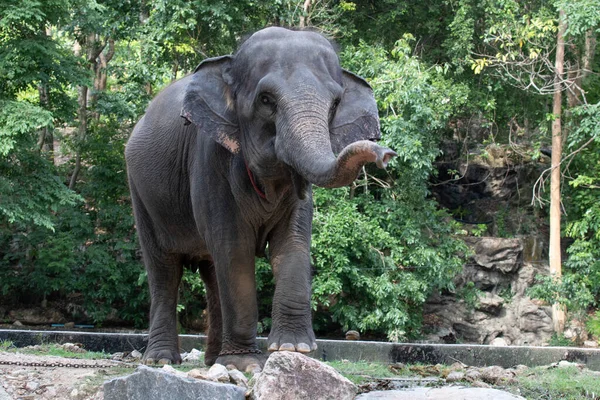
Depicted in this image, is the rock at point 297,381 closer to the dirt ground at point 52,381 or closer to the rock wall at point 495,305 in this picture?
the dirt ground at point 52,381

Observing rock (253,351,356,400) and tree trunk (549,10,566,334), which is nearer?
rock (253,351,356,400)

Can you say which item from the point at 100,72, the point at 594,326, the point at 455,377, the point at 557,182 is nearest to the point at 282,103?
the point at 455,377

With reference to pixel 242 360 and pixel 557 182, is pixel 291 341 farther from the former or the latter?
pixel 557 182

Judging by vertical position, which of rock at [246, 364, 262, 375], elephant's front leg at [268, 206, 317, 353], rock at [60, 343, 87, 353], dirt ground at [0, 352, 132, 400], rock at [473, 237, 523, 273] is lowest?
dirt ground at [0, 352, 132, 400]

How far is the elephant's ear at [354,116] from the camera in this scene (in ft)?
19.0

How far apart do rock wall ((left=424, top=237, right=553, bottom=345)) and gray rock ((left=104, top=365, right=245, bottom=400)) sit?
15.9 meters

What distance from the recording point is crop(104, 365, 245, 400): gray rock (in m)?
4.66

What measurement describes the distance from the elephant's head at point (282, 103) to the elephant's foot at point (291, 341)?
100cm

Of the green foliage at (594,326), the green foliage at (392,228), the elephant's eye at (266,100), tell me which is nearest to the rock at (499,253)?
the green foliage at (392,228)

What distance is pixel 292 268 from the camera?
5887mm

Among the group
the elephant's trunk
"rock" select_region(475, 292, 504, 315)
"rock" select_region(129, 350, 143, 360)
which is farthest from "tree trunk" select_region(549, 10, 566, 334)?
the elephant's trunk

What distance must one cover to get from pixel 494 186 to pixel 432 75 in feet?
16.1

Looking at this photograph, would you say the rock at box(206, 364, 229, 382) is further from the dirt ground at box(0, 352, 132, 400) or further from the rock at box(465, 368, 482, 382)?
the rock at box(465, 368, 482, 382)

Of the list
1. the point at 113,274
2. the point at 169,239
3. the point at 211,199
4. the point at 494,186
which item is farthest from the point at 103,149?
the point at 211,199
